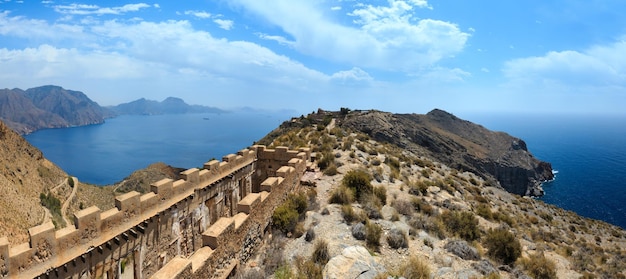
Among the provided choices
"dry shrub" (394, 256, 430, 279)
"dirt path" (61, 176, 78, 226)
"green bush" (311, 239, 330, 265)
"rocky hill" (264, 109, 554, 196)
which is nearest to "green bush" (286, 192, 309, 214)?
"green bush" (311, 239, 330, 265)

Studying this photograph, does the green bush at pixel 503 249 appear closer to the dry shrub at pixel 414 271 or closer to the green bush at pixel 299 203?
the dry shrub at pixel 414 271

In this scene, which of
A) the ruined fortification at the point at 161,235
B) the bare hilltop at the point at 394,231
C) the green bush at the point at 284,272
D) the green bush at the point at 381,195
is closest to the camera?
the ruined fortification at the point at 161,235

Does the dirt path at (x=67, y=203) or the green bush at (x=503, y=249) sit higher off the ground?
the green bush at (x=503, y=249)

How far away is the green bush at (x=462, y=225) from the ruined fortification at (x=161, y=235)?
690 centimetres

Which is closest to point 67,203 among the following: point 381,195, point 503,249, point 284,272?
point 381,195

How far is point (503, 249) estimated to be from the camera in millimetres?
12883

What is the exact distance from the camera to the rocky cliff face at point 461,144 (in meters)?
46.3

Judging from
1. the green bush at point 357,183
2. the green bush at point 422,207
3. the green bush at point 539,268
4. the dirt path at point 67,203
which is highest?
the green bush at point 357,183

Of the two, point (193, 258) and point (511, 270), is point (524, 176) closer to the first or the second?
point (511, 270)

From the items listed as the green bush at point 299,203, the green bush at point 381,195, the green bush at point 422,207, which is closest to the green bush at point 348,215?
the green bush at point 299,203

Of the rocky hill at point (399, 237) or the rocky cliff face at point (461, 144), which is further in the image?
the rocky cliff face at point (461, 144)

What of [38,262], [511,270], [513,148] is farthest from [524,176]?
[38,262]

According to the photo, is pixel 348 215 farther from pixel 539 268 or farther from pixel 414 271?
pixel 539 268

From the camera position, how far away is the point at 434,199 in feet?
63.9
